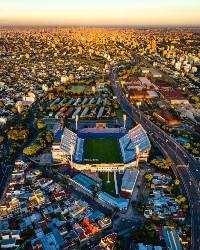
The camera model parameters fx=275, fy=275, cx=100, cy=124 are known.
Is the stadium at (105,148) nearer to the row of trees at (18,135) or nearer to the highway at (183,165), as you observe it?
the highway at (183,165)

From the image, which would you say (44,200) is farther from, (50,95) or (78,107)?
(50,95)

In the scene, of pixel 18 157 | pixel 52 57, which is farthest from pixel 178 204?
pixel 52 57

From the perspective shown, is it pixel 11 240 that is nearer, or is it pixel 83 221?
pixel 11 240

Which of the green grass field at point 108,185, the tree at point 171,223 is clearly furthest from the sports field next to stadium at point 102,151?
the tree at point 171,223

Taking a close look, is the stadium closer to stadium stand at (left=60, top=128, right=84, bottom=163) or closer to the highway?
stadium stand at (left=60, top=128, right=84, bottom=163)

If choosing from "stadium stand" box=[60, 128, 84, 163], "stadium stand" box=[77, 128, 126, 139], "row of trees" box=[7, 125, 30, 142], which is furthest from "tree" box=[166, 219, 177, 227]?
"row of trees" box=[7, 125, 30, 142]

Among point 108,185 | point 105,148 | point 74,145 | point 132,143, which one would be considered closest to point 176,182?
point 108,185
